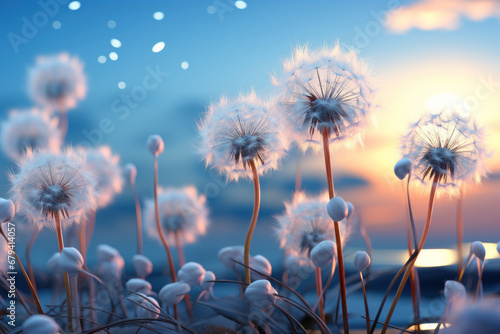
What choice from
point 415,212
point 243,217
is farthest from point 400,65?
point 243,217

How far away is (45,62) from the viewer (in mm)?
844

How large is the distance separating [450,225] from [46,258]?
0.70 metres

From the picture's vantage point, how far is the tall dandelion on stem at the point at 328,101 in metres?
0.48

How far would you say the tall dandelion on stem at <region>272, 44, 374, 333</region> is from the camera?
48 centimetres

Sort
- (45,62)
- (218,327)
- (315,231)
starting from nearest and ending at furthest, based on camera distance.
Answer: (218,327) → (315,231) → (45,62)

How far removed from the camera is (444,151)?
489 millimetres

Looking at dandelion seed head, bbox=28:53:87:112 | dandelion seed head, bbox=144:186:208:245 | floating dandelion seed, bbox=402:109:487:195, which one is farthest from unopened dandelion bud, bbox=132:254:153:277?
floating dandelion seed, bbox=402:109:487:195

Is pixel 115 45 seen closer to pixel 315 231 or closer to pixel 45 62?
pixel 45 62

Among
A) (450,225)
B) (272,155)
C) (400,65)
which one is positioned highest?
(400,65)

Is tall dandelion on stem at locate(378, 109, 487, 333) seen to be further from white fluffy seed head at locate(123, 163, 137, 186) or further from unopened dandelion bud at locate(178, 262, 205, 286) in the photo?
white fluffy seed head at locate(123, 163, 137, 186)

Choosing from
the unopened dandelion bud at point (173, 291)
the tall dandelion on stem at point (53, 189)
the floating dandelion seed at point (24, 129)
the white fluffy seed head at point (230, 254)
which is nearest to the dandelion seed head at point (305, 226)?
the white fluffy seed head at point (230, 254)

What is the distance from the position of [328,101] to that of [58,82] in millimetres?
609

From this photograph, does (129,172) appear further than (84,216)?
Yes

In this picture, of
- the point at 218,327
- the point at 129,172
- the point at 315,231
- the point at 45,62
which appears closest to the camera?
the point at 218,327
